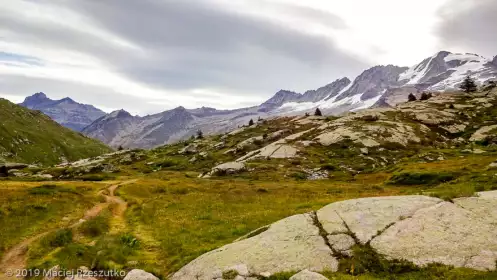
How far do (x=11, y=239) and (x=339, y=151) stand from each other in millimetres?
81579

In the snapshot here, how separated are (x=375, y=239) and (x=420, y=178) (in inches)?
1656

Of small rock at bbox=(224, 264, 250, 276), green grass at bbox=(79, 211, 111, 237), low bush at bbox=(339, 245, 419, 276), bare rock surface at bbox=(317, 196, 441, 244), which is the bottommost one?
green grass at bbox=(79, 211, 111, 237)

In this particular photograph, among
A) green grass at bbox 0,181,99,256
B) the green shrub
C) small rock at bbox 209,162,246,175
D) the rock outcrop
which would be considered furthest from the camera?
small rock at bbox 209,162,246,175

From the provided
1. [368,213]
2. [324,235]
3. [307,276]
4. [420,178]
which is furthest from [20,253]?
[420,178]

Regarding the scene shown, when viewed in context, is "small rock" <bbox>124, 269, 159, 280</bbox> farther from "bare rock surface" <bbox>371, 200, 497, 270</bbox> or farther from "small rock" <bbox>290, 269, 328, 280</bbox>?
→ "bare rock surface" <bbox>371, 200, 497, 270</bbox>

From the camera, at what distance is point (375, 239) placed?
1909 cm

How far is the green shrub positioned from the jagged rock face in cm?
3136

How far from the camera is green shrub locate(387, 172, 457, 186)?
52312 millimetres

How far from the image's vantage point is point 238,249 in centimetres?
2092

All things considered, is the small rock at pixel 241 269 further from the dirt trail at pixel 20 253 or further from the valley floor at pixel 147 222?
the dirt trail at pixel 20 253

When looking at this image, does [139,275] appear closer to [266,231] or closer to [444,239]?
[266,231]

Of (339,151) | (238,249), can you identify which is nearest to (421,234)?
(238,249)

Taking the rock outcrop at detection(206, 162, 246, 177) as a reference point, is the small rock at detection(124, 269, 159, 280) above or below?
above

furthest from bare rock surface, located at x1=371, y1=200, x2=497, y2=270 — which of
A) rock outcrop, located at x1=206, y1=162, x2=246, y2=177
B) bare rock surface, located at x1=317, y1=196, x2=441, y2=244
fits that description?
rock outcrop, located at x1=206, y1=162, x2=246, y2=177
